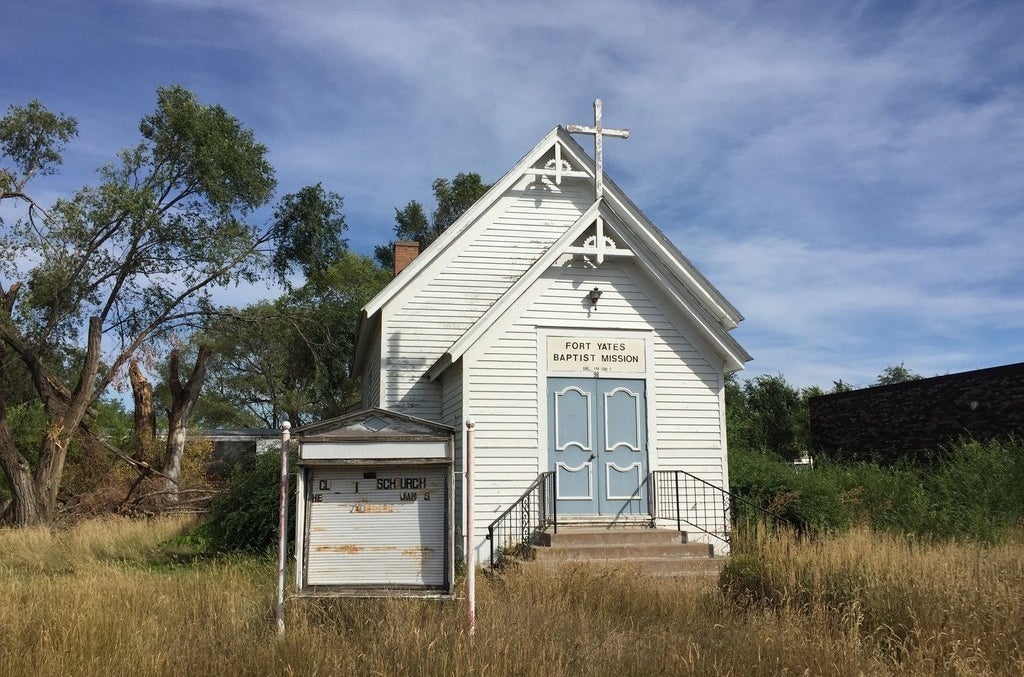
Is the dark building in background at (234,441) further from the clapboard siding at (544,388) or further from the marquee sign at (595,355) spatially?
the marquee sign at (595,355)

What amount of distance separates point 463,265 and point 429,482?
883 centimetres

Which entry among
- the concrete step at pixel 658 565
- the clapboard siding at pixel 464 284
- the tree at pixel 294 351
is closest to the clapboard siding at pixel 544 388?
the clapboard siding at pixel 464 284

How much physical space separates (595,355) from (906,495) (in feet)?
25.6

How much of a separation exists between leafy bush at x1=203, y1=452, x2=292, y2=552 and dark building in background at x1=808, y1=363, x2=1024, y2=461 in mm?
17204

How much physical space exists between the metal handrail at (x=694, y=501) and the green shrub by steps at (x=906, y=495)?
118 cm

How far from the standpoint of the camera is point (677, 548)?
37.4 feet

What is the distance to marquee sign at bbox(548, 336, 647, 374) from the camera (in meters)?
13.4

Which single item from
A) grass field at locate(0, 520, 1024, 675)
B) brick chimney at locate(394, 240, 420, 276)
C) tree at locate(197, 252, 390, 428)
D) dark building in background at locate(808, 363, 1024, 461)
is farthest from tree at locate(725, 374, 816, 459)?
grass field at locate(0, 520, 1024, 675)

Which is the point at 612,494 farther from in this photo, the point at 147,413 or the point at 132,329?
the point at 147,413

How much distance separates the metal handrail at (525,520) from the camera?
485 inches

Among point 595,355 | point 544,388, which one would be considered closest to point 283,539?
point 544,388

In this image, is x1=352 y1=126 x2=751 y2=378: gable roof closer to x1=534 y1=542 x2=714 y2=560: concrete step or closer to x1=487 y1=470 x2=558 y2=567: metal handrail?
x1=487 y1=470 x2=558 y2=567: metal handrail

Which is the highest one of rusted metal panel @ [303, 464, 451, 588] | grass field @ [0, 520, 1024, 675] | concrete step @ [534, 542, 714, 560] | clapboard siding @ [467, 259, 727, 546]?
clapboard siding @ [467, 259, 727, 546]

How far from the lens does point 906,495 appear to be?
16.7 metres
